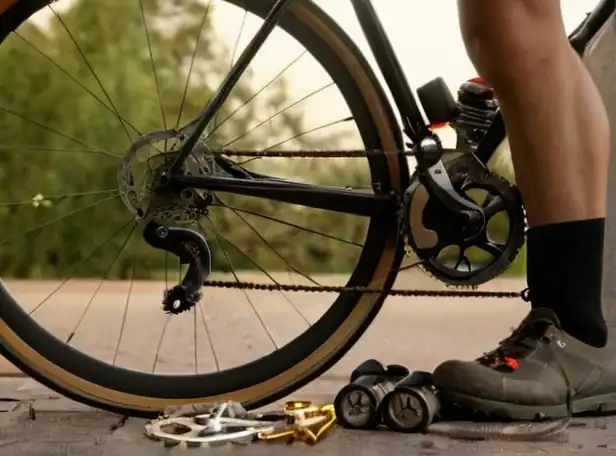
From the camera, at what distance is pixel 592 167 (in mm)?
1106

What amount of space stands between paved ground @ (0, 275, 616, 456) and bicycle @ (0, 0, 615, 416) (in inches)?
3.8

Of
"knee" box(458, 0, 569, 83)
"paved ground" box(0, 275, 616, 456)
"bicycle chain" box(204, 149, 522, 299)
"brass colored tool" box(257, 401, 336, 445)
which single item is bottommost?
"brass colored tool" box(257, 401, 336, 445)

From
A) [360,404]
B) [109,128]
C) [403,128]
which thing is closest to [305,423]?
[360,404]

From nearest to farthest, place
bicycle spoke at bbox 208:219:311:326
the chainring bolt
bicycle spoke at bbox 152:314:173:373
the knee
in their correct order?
1. the knee
2. the chainring bolt
3. bicycle spoke at bbox 208:219:311:326
4. bicycle spoke at bbox 152:314:173:373

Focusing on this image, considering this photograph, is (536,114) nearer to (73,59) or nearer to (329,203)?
(329,203)

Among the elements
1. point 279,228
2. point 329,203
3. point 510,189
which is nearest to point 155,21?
point 279,228

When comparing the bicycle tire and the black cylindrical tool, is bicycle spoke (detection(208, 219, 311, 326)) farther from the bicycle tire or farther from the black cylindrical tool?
the black cylindrical tool

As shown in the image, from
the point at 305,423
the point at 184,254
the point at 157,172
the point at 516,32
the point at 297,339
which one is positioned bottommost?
the point at 305,423

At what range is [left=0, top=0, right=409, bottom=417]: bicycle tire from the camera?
1.17 meters

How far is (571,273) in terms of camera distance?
1.11 meters

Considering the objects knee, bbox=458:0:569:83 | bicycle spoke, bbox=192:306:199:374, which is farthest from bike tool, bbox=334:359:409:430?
bicycle spoke, bbox=192:306:199:374

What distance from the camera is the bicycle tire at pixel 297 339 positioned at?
117cm

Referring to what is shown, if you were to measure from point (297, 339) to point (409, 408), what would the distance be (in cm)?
22

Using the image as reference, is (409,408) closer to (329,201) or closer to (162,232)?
(329,201)
